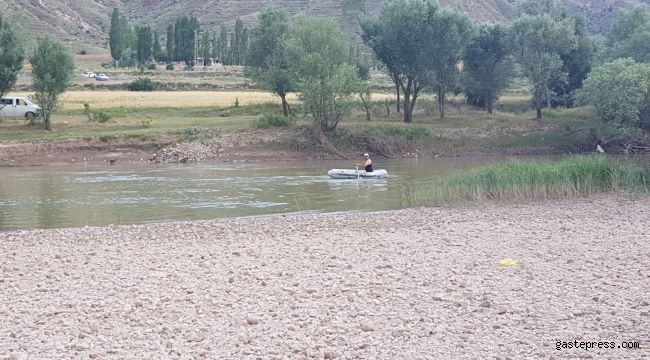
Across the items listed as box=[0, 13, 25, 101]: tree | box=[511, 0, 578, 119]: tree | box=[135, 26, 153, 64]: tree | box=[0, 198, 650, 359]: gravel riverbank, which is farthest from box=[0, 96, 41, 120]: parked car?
box=[135, 26, 153, 64]: tree

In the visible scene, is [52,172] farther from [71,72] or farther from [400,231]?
[400,231]

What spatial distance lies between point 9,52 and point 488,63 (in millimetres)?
37545

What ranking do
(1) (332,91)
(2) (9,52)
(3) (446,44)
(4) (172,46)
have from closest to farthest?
1. (1) (332,91)
2. (2) (9,52)
3. (3) (446,44)
4. (4) (172,46)

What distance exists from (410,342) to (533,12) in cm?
6090

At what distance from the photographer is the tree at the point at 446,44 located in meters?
56.2

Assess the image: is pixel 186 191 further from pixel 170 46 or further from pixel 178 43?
pixel 178 43

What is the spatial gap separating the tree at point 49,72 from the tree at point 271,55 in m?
13.9

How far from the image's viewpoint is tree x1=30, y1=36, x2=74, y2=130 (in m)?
50.3

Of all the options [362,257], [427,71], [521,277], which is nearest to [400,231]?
[362,257]

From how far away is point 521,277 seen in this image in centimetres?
1415

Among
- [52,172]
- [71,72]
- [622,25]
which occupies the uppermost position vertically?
[622,25]

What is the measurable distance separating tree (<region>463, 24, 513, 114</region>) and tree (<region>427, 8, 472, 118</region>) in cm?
329

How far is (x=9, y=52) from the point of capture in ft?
164

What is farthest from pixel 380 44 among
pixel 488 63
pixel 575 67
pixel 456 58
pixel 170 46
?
pixel 170 46
